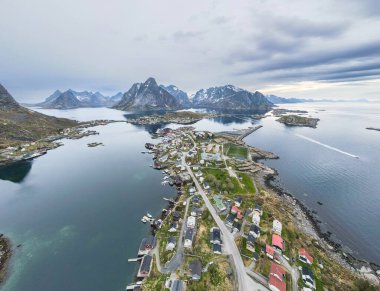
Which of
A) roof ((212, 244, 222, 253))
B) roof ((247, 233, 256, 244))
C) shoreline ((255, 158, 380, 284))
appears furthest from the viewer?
roof ((247, 233, 256, 244))

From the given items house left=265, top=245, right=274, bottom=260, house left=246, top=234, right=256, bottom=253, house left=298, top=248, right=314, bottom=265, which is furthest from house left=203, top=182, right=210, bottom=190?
house left=298, top=248, right=314, bottom=265

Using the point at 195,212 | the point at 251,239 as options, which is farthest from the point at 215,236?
the point at 195,212

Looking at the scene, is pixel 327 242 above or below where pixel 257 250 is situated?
below

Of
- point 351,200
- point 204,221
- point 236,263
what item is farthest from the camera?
point 351,200

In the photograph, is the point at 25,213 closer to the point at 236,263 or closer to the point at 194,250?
the point at 194,250

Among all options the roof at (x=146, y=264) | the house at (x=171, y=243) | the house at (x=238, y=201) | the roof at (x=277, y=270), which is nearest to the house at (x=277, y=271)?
the roof at (x=277, y=270)

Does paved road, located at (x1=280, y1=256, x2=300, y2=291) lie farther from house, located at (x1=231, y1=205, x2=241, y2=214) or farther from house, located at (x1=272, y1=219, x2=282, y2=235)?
house, located at (x1=231, y1=205, x2=241, y2=214)

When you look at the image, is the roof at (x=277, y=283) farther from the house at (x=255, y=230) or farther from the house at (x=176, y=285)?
the house at (x=176, y=285)

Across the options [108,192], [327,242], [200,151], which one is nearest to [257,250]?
[327,242]
